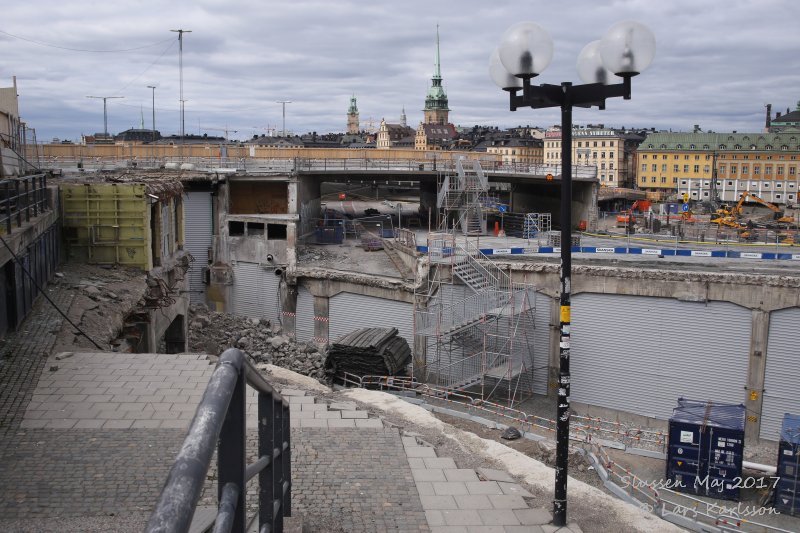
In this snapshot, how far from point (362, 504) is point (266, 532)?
3625 millimetres

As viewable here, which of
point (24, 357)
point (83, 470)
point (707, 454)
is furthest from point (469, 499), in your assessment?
point (707, 454)

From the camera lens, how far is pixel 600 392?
86.4 ft

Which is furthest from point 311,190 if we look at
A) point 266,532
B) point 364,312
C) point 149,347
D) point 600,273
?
point 266,532

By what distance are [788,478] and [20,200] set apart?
17.3 metres

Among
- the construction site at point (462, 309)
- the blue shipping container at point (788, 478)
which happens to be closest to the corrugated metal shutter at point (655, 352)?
the construction site at point (462, 309)

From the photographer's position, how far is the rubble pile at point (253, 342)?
91.1 feet

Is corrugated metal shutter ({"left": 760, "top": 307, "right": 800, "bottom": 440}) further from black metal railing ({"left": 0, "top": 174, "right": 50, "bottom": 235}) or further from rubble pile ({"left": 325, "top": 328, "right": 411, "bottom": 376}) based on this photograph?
black metal railing ({"left": 0, "top": 174, "right": 50, "bottom": 235})

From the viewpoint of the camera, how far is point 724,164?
4222 inches

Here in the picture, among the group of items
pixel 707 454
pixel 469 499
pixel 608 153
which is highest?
pixel 608 153

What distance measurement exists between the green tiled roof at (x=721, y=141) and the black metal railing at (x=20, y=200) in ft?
345

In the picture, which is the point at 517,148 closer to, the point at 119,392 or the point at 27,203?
the point at 27,203

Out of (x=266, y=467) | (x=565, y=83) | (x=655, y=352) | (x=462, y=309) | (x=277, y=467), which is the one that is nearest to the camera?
(x=266, y=467)

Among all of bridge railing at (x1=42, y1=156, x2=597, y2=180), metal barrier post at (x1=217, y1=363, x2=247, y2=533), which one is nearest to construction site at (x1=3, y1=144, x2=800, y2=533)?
bridge railing at (x1=42, y1=156, x2=597, y2=180)

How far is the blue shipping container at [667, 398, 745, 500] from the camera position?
17266mm
